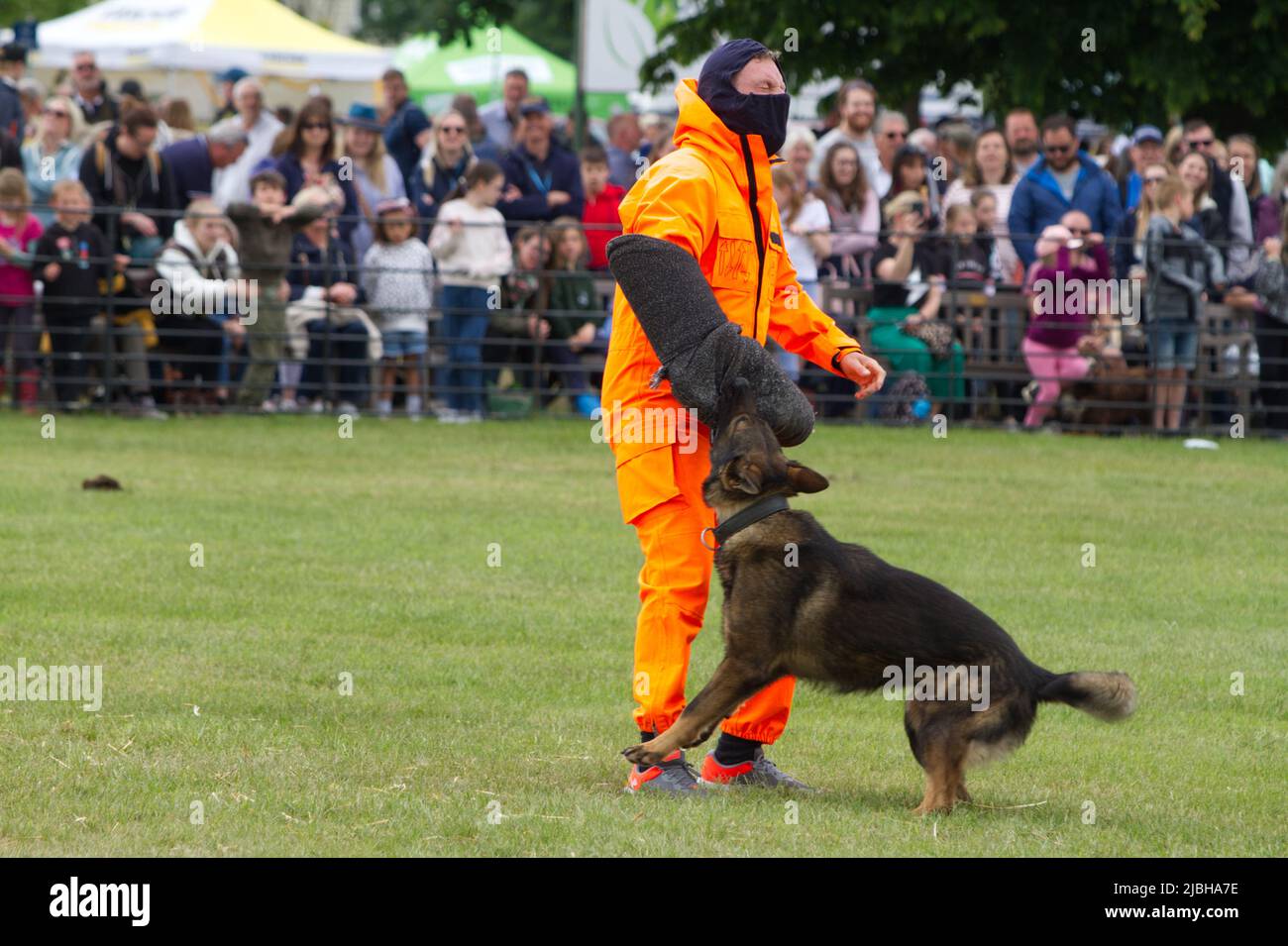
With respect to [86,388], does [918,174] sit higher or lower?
higher

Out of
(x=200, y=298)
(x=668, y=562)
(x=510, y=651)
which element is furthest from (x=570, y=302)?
(x=668, y=562)

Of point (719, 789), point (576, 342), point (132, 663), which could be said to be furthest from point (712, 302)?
point (576, 342)

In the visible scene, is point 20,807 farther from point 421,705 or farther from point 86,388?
point 86,388

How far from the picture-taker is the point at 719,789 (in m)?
6.59

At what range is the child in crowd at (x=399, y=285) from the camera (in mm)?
18297

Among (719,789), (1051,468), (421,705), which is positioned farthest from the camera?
(1051,468)

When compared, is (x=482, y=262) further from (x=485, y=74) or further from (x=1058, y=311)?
(x=485, y=74)

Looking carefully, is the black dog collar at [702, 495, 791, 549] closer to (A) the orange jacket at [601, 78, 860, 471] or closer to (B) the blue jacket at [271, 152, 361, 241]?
(A) the orange jacket at [601, 78, 860, 471]

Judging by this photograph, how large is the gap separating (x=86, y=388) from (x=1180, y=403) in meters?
10.3

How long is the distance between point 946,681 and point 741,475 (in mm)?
902

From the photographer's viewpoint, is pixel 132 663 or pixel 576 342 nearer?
pixel 132 663

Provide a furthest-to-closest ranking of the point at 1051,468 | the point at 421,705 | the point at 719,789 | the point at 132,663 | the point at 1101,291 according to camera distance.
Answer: the point at 1101,291 → the point at 1051,468 → the point at 132,663 → the point at 421,705 → the point at 719,789

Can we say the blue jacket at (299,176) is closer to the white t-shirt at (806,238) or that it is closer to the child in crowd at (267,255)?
the child in crowd at (267,255)

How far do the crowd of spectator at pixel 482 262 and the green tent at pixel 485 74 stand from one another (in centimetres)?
1641
